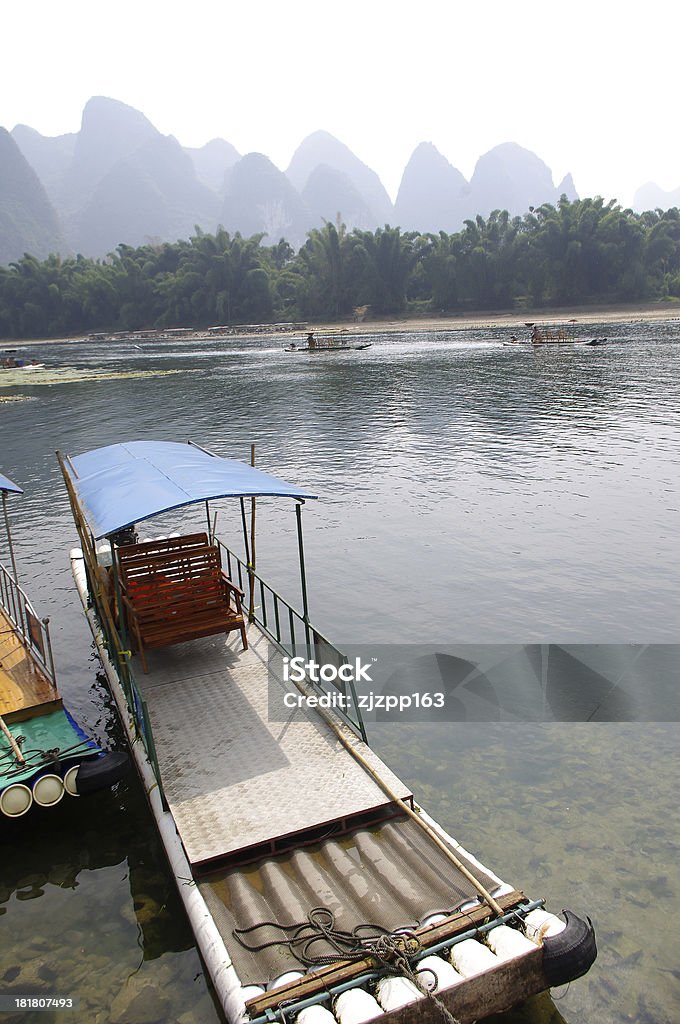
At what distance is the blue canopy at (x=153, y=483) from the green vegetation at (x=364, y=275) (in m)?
112

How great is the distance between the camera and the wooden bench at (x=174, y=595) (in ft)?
34.9

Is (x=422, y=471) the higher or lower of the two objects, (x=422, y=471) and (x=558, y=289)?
the lower

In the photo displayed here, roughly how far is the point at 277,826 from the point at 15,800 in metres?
3.20

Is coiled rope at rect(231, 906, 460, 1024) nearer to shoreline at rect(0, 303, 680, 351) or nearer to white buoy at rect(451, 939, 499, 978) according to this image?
white buoy at rect(451, 939, 499, 978)

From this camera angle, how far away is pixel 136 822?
9203 millimetres

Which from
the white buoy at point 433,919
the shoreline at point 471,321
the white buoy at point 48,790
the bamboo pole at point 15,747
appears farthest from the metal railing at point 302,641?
the shoreline at point 471,321

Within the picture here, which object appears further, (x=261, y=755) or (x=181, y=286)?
(x=181, y=286)

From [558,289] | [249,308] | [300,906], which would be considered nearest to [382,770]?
[300,906]

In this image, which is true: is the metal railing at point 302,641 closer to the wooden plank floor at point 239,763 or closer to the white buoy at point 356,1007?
the wooden plank floor at point 239,763

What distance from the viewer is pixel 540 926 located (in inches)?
235

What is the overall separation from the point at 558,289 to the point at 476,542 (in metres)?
110

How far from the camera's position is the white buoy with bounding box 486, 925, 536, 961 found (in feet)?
18.9

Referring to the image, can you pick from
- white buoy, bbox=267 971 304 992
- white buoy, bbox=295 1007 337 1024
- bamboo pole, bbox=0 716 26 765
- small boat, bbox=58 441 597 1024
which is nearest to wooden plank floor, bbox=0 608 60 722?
bamboo pole, bbox=0 716 26 765

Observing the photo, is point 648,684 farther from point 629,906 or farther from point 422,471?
point 422,471
